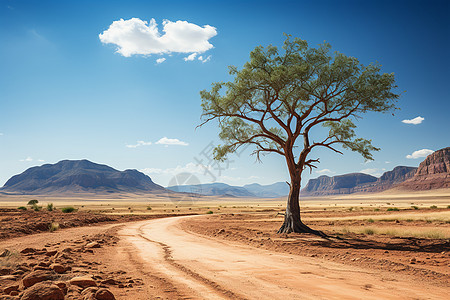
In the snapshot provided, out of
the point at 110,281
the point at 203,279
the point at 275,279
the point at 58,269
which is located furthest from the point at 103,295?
the point at 275,279

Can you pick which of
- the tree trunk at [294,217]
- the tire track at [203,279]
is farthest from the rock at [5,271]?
the tree trunk at [294,217]

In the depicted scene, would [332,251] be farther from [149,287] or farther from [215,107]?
[215,107]

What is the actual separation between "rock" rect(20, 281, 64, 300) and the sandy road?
2385 mm

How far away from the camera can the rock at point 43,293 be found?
Result: 484 cm

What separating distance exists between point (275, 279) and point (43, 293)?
208 inches

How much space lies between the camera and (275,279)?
7.91 m

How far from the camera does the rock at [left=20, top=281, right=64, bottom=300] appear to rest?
484 cm

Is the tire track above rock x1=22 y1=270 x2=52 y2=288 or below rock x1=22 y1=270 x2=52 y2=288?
below

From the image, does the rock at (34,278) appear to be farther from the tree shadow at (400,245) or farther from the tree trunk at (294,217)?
the tree trunk at (294,217)

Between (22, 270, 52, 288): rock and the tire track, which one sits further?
the tire track

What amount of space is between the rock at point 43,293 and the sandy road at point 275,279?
2.38 metres

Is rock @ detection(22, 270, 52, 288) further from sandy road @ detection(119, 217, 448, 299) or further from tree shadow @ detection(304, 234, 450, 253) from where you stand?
tree shadow @ detection(304, 234, 450, 253)

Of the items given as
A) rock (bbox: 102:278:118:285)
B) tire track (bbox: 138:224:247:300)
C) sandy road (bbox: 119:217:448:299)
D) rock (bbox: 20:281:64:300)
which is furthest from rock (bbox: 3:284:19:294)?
tire track (bbox: 138:224:247:300)

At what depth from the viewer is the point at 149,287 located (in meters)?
6.80
